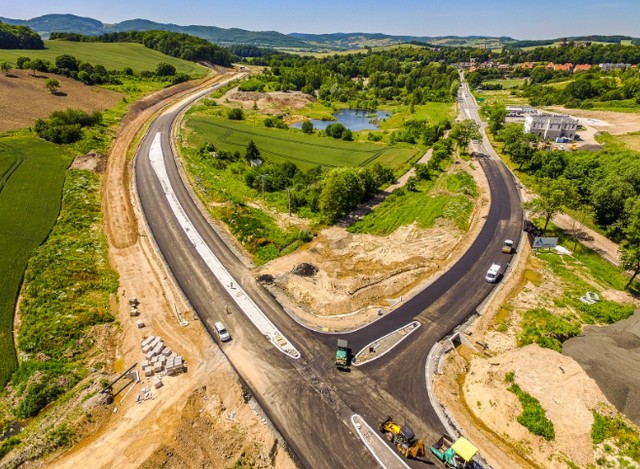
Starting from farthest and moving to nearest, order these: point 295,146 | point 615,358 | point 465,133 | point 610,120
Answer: point 610,120
point 295,146
point 465,133
point 615,358

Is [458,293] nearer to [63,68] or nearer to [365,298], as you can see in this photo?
[365,298]

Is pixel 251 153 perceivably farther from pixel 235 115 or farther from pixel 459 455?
pixel 459 455

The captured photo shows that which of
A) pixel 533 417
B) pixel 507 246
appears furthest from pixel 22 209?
pixel 507 246

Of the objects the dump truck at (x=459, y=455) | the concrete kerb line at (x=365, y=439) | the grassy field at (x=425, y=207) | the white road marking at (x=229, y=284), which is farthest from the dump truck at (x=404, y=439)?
the grassy field at (x=425, y=207)

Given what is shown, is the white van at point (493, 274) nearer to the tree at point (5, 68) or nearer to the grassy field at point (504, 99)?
the grassy field at point (504, 99)

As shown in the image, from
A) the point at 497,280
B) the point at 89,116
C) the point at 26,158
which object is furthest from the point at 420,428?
the point at 89,116

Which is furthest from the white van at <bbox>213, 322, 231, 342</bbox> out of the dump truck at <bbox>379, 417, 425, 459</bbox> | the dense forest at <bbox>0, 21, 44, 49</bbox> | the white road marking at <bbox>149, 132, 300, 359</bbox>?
the dense forest at <bbox>0, 21, 44, 49</bbox>

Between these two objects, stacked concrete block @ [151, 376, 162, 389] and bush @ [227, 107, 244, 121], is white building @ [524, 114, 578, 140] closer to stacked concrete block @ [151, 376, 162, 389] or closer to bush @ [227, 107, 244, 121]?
bush @ [227, 107, 244, 121]
